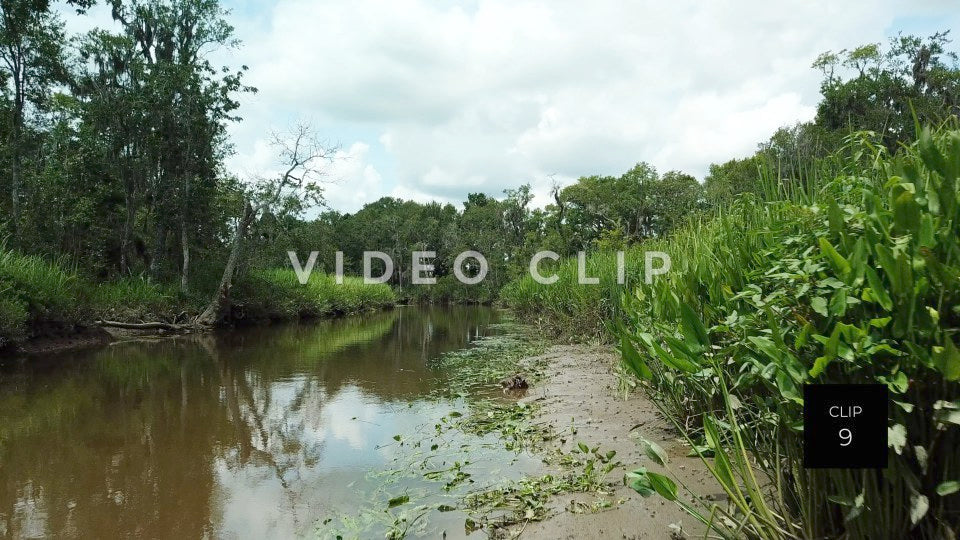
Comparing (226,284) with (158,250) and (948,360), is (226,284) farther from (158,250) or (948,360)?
(948,360)

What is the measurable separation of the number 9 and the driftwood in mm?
14161

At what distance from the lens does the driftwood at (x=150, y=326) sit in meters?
12.4

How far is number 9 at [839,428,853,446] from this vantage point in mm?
1585

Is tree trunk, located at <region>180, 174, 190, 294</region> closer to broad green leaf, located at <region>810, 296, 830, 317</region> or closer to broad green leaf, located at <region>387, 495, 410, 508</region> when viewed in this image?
broad green leaf, located at <region>387, 495, 410, 508</region>

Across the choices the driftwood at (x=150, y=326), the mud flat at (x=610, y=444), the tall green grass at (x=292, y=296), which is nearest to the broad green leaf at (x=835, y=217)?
the mud flat at (x=610, y=444)

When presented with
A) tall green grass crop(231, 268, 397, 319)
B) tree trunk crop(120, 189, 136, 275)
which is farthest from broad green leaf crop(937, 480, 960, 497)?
tall green grass crop(231, 268, 397, 319)

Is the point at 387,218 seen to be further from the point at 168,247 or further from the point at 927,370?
the point at 927,370

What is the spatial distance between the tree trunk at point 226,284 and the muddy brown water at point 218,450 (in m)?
6.08

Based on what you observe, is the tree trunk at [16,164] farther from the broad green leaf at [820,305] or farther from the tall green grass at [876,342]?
the broad green leaf at [820,305]

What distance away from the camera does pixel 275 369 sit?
9133 mm

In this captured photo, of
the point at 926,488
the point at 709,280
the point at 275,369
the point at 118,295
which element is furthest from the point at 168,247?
the point at 926,488

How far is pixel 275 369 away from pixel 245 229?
865cm

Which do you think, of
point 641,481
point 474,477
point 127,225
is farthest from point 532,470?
point 127,225

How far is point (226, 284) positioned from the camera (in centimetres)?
1600
